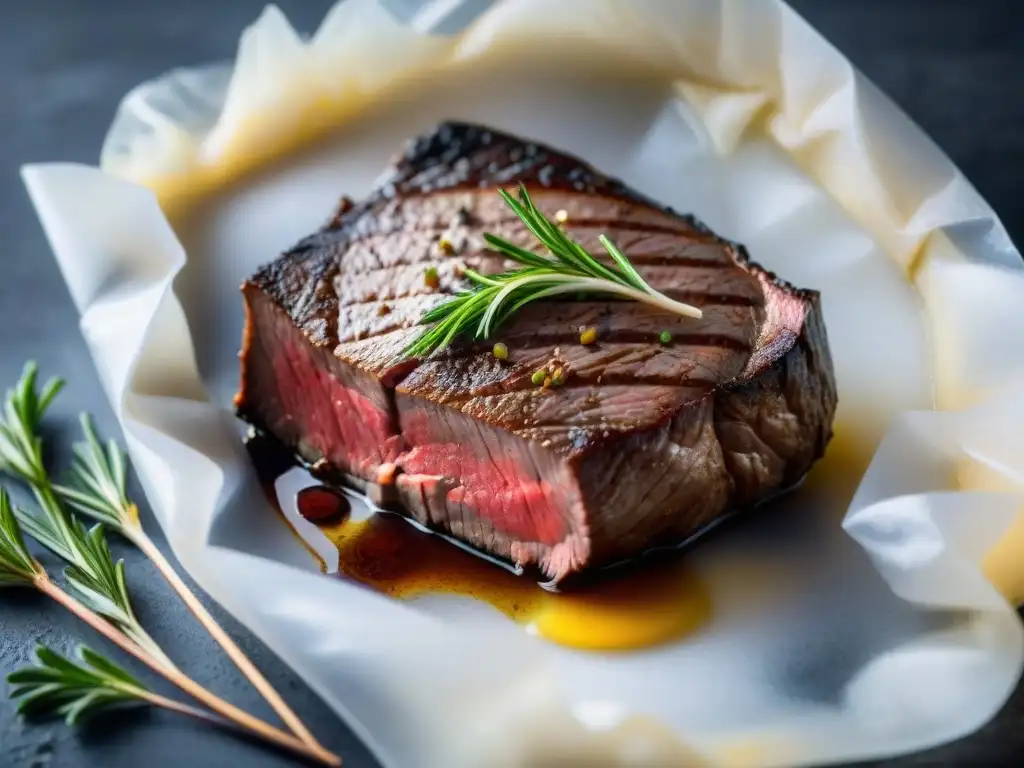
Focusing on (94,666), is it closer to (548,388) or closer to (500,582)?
(500,582)

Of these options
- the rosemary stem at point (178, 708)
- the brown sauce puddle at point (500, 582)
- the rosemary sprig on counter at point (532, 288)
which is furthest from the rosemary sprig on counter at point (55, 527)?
the rosemary sprig on counter at point (532, 288)

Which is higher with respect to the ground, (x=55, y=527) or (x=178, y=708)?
(x=55, y=527)

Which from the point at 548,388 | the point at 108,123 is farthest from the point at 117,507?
the point at 108,123

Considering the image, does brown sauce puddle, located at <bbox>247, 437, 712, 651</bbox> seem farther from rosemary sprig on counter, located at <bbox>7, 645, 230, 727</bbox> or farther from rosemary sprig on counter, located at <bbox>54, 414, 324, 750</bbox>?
rosemary sprig on counter, located at <bbox>7, 645, 230, 727</bbox>

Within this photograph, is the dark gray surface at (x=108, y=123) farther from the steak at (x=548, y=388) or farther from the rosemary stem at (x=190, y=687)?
the steak at (x=548, y=388)

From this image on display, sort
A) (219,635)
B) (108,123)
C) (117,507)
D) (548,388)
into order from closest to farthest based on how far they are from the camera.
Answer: (219,635) < (548,388) < (117,507) < (108,123)
